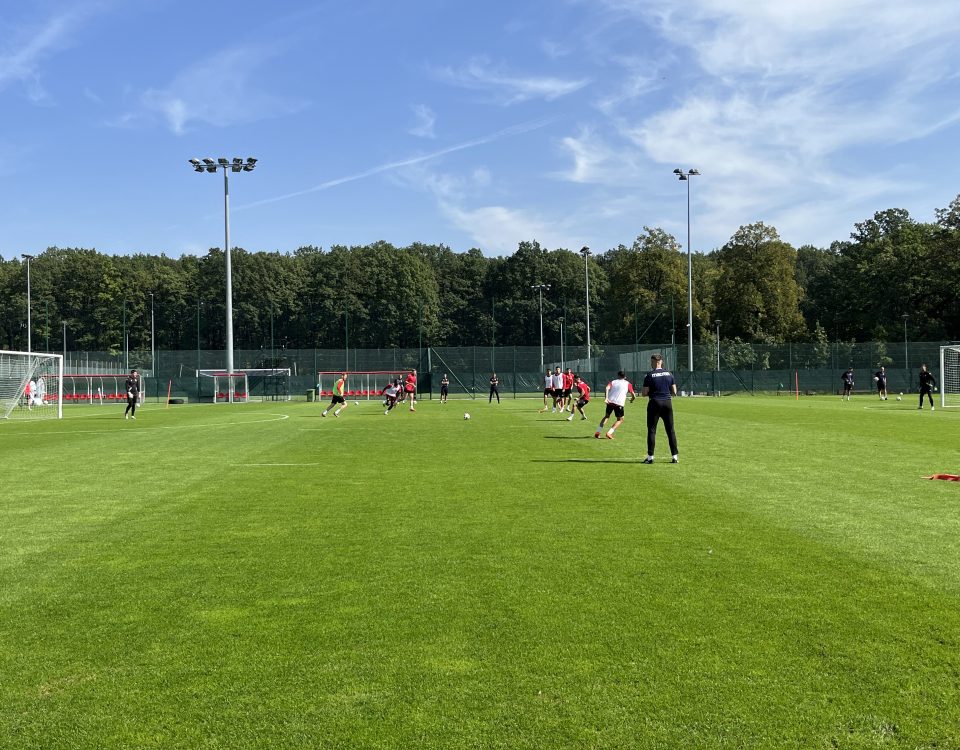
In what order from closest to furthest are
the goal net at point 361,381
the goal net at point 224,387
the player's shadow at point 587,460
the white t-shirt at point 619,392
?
the player's shadow at point 587,460 < the white t-shirt at point 619,392 < the goal net at point 224,387 < the goal net at point 361,381

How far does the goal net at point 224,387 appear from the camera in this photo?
55531mm

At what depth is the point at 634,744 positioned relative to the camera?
11.4 feet

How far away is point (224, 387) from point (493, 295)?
64.2 m

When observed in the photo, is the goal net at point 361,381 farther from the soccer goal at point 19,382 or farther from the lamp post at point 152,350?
the soccer goal at point 19,382

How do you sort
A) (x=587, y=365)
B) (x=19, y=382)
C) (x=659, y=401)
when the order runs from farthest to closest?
1. (x=587, y=365)
2. (x=19, y=382)
3. (x=659, y=401)

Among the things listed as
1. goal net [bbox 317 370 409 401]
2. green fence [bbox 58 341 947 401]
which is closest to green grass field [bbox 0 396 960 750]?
green fence [bbox 58 341 947 401]

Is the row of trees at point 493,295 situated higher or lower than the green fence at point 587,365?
higher

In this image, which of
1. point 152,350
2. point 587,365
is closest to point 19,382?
point 587,365

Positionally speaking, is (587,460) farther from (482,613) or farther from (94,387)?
(94,387)

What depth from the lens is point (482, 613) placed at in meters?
5.27

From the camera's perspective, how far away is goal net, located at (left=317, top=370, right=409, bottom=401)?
6425 centimetres

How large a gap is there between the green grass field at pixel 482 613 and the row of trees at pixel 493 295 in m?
73.1

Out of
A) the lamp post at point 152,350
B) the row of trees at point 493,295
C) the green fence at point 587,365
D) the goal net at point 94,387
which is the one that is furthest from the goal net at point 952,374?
the lamp post at point 152,350

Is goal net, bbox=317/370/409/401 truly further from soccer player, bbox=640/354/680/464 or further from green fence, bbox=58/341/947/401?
soccer player, bbox=640/354/680/464
